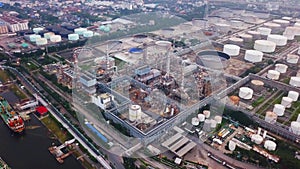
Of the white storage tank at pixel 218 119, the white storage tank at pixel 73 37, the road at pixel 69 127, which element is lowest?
the road at pixel 69 127

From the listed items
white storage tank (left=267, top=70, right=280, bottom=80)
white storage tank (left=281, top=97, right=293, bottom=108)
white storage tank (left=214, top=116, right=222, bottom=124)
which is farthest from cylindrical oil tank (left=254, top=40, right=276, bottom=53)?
white storage tank (left=214, top=116, right=222, bottom=124)

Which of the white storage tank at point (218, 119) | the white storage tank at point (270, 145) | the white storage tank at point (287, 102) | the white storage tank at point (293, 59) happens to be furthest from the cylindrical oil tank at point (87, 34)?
the white storage tank at point (270, 145)

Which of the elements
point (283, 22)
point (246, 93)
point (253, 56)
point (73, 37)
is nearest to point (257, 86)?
point (246, 93)

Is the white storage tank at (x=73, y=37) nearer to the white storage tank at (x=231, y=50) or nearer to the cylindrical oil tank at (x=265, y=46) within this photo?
the white storage tank at (x=231, y=50)

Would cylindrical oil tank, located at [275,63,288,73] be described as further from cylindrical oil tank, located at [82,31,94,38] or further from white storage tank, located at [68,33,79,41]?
white storage tank, located at [68,33,79,41]

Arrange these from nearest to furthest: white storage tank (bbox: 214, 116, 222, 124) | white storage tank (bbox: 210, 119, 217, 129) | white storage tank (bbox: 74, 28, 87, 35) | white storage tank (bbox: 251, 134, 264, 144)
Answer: white storage tank (bbox: 251, 134, 264, 144) < white storage tank (bbox: 210, 119, 217, 129) < white storage tank (bbox: 214, 116, 222, 124) < white storage tank (bbox: 74, 28, 87, 35)

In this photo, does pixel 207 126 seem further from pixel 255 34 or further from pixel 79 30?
pixel 79 30

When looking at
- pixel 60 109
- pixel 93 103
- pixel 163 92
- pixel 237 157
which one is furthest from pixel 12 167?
pixel 237 157
